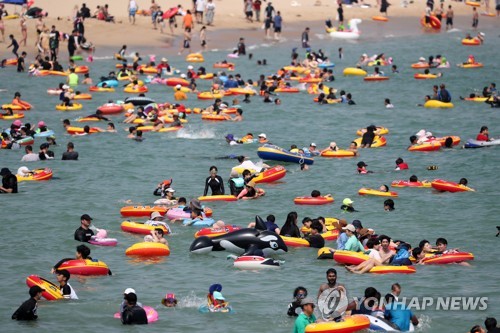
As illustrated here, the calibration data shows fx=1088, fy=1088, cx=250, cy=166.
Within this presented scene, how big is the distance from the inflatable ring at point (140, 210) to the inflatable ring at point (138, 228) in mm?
1361

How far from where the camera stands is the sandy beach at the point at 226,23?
6469cm

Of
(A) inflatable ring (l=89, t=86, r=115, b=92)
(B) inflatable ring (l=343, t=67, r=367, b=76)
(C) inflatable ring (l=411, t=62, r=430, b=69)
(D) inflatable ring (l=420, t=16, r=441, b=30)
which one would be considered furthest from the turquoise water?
(D) inflatable ring (l=420, t=16, r=441, b=30)

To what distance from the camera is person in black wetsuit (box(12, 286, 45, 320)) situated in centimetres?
2144

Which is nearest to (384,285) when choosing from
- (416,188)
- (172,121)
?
(416,188)

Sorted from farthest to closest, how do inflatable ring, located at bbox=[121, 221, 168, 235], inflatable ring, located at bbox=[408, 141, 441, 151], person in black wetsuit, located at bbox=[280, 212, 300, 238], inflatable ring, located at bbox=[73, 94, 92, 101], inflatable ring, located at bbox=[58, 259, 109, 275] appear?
inflatable ring, located at bbox=[73, 94, 92, 101]
inflatable ring, located at bbox=[408, 141, 441, 151]
inflatable ring, located at bbox=[121, 221, 168, 235]
person in black wetsuit, located at bbox=[280, 212, 300, 238]
inflatable ring, located at bbox=[58, 259, 109, 275]

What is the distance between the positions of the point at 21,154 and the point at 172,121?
794cm

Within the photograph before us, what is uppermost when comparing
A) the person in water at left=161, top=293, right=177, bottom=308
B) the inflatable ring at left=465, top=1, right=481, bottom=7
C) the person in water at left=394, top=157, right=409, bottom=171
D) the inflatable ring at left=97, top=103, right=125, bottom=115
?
the person in water at left=161, top=293, right=177, bottom=308

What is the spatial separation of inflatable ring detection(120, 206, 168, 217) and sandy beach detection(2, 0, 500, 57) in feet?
106

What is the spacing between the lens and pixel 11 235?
29188 mm

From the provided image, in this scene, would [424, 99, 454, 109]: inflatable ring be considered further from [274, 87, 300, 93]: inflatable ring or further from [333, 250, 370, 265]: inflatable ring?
[333, 250, 370, 265]: inflatable ring

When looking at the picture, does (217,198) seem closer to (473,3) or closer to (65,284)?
(65,284)

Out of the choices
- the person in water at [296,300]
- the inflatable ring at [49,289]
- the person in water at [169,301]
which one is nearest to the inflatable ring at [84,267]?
the inflatable ring at [49,289]

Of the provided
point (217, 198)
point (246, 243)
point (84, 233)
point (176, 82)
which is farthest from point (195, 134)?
point (246, 243)

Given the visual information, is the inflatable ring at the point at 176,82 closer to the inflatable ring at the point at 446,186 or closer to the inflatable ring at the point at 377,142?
the inflatable ring at the point at 377,142
